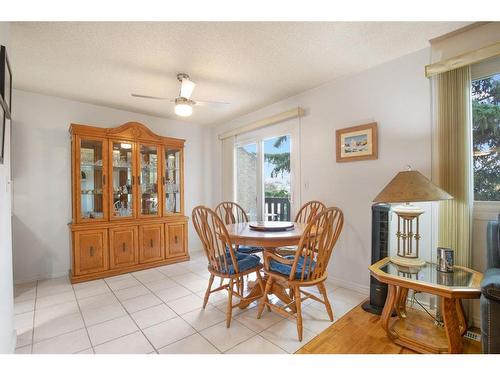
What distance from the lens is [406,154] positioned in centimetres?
221

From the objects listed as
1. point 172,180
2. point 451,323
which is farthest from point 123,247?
point 451,323

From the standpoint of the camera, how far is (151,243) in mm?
3449

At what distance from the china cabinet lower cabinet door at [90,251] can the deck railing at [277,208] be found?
228 centimetres

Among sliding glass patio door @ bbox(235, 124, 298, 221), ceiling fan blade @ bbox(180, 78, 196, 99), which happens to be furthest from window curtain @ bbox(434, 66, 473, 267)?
ceiling fan blade @ bbox(180, 78, 196, 99)

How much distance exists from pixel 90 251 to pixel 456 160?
3957mm

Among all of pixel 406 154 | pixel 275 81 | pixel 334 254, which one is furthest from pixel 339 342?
pixel 275 81

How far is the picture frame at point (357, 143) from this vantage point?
95.2 inches

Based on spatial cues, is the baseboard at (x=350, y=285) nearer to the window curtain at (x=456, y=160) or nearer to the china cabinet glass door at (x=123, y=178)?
the window curtain at (x=456, y=160)

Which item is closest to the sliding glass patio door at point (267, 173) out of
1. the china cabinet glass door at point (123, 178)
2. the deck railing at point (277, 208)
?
the deck railing at point (277, 208)

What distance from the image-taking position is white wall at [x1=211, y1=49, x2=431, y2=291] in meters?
2.16

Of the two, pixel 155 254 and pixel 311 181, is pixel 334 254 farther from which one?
pixel 155 254

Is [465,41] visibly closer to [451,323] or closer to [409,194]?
[409,194]

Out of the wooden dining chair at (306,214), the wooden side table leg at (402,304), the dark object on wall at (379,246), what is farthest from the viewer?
the wooden dining chair at (306,214)

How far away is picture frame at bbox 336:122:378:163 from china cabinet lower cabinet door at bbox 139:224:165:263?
8.93 feet
